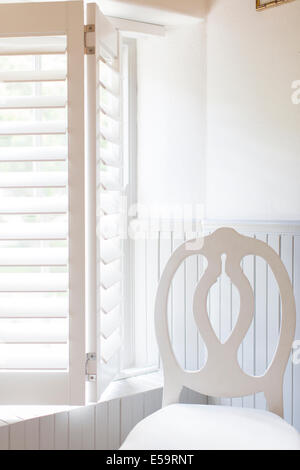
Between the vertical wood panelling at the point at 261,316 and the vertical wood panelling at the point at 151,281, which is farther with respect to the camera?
the vertical wood panelling at the point at 151,281

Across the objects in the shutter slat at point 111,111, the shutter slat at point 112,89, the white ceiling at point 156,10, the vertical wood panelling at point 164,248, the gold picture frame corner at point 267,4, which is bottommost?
the vertical wood panelling at point 164,248

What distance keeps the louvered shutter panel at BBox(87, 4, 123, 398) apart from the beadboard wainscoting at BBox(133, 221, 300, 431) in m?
0.34

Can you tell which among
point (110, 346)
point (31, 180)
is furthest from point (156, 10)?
point (110, 346)

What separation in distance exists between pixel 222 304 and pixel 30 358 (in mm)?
780

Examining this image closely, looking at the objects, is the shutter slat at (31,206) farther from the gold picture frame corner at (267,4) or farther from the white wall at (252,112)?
the gold picture frame corner at (267,4)

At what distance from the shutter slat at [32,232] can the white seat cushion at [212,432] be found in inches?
23.1

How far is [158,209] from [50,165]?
1.46 ft

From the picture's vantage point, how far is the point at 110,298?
6.47 feet

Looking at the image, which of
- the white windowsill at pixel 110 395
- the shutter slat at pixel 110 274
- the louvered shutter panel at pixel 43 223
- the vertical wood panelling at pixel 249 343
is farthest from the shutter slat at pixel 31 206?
the vertical wood panelling at pixel 249 343

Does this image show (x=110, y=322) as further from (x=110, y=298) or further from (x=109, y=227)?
(x=109, y=227)

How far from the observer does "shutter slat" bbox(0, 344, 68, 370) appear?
5.99ft

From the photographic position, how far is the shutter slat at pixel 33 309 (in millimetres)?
1812

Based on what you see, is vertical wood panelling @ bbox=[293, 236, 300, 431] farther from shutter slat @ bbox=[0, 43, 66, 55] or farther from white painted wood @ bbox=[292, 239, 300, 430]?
shutter slat @ bbox=[0, 43, 66, 55]

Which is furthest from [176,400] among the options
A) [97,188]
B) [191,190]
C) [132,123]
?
[132,123]
